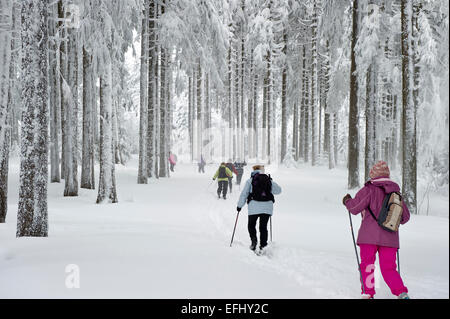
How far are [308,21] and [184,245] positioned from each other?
86.9 feet

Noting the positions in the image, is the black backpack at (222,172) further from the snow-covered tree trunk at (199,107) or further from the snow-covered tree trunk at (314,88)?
the snow-covered tree trunk at (314,88)

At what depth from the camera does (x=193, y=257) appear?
609cm

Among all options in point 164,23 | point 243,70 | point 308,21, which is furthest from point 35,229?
point 243,70

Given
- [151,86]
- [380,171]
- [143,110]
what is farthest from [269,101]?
[380,171]

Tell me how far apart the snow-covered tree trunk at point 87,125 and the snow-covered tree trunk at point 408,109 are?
1037 cm

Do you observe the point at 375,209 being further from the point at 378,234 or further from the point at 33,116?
the point at 33,116

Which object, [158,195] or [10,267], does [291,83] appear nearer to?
[158,195]

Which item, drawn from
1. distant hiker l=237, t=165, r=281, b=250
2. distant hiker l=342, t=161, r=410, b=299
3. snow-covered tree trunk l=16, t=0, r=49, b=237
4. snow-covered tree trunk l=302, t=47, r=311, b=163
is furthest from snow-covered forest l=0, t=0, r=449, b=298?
distant hiker l=237, t=165, r=281, b=250

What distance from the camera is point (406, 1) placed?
39.3 ft

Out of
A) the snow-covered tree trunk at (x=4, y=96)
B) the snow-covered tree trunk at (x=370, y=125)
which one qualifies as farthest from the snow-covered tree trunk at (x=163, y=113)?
the snow-covered tree trunk at (x=4, y=96)

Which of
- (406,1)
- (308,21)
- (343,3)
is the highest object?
(308,21)

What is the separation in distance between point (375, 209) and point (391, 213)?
0.18m

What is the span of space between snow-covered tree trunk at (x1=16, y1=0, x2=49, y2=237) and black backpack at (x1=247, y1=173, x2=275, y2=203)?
12.5ft
